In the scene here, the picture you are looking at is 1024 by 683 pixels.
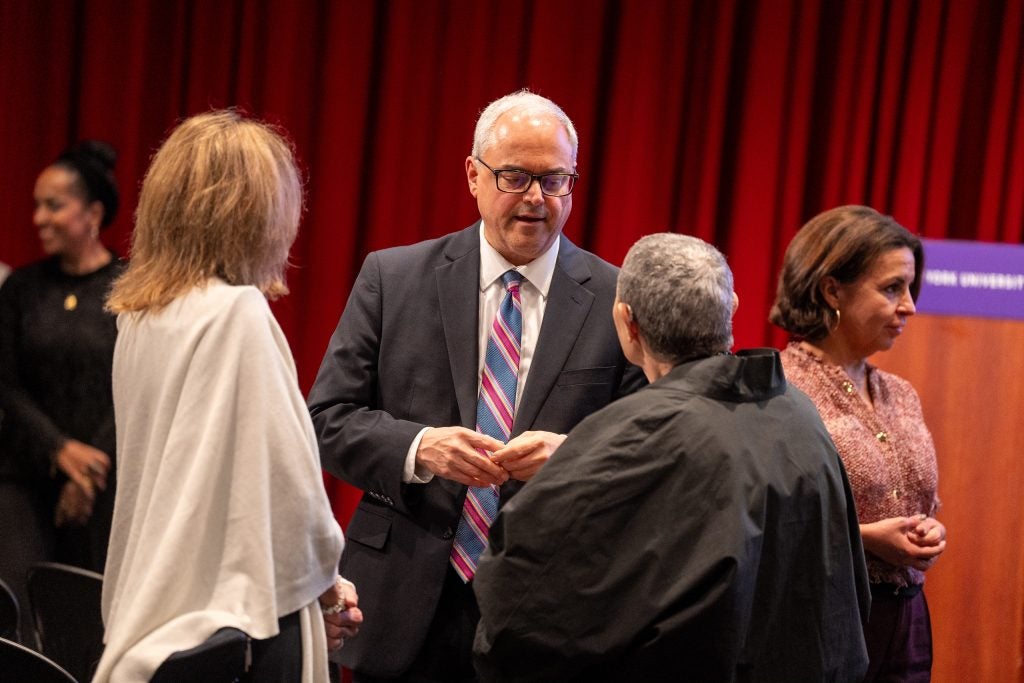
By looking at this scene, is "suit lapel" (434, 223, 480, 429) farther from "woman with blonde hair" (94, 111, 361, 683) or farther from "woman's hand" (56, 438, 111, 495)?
"woman's hand" (56, 438, 111, 495)

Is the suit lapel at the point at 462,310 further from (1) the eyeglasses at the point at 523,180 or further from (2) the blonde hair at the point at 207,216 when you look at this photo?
(2) the blonde hair at the point at 207,216

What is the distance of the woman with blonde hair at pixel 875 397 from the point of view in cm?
268

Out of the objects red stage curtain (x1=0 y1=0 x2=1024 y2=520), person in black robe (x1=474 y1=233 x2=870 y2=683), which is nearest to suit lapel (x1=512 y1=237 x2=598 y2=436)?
person in black robe (x1=474 y1=233 x2=870 y2=683)

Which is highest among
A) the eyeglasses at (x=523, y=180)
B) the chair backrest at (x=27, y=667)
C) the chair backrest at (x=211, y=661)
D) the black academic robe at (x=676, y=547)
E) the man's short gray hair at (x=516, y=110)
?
the man's short gray hair at (x=516, y=110)

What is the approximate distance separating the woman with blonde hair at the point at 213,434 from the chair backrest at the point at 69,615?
30 centimetres

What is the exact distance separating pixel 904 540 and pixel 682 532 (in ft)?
3.16

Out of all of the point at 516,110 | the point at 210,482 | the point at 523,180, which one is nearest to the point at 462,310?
the point at 523,180

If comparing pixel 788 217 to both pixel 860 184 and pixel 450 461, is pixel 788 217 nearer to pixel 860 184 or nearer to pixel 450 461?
pixel 860 184

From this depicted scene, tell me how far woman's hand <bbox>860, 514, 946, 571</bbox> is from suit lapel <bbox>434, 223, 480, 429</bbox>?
3.05 feet

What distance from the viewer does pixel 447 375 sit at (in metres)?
2.55

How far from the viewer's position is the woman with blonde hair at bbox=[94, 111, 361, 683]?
5.75 ft

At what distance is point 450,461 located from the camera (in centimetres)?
234

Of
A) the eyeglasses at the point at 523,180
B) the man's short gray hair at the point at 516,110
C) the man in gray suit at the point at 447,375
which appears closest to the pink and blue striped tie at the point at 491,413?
the man in gray suit at the point at 447,375

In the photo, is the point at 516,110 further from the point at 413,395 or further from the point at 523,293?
the point at 413,395
